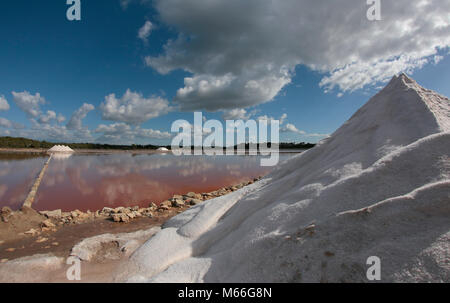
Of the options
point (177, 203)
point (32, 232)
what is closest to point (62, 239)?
point (32, 232)

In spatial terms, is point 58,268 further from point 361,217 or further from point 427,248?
point 427,248

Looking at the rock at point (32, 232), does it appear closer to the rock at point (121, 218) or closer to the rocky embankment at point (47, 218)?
the rocky embankment at point (47, 218)

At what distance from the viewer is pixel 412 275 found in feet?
6.02

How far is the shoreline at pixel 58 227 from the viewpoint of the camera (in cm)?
455

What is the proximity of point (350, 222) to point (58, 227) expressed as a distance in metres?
7.59

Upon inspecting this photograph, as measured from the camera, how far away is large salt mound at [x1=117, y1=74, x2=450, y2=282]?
210cm

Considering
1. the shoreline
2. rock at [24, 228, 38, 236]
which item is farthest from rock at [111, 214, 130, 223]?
rock at [24, 228, 38, 236]

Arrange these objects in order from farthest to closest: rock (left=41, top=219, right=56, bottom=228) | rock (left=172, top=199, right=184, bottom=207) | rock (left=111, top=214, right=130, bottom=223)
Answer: rock (left=172, top=199, right=184, bottom=207) → rock (left=111, top=214, right=130, bottom=223) → rock (left=41, top=219, right=56, bottom=228)

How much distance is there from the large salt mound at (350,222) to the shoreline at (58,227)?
219 centimetres

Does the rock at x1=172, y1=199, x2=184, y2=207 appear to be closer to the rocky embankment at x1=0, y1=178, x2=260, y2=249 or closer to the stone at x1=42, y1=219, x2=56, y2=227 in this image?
the rocky embankment at x1=0, y1=178, x2=260, y2=249

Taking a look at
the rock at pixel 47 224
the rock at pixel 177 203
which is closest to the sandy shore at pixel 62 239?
the rock at pixel 47 224

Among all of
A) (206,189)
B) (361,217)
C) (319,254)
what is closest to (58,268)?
(319,254)

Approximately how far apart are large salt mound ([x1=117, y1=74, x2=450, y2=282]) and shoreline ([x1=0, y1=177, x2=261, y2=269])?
7.17 feet
